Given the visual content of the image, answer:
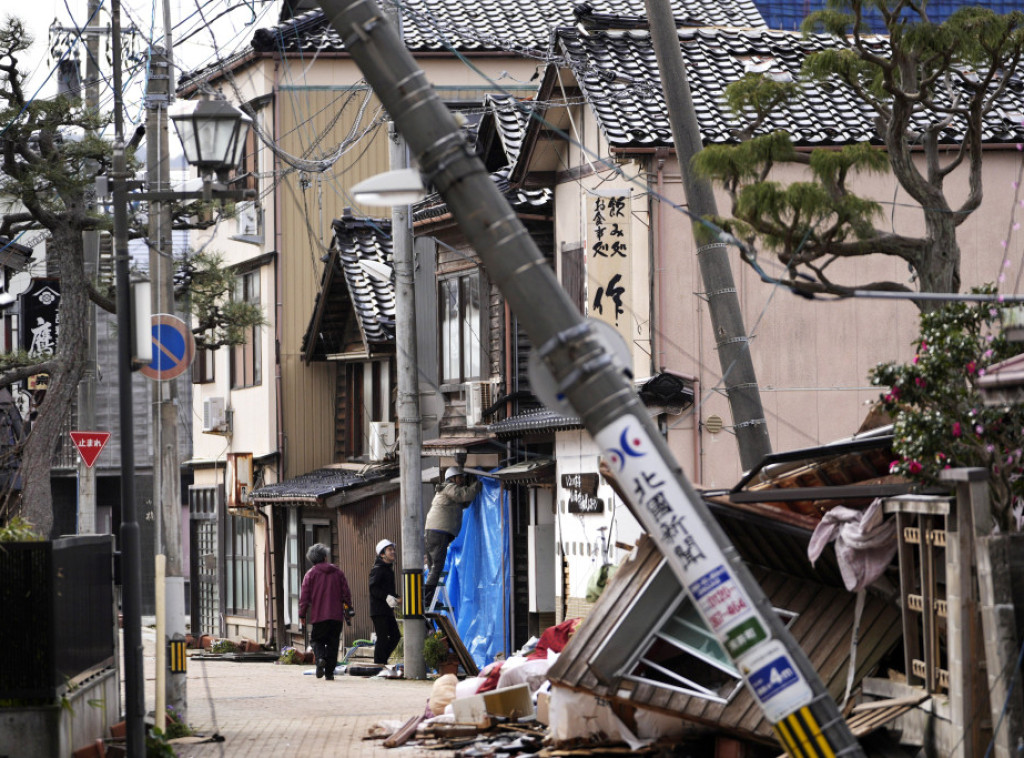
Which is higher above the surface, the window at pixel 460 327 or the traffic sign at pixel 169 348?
the window at pixel 460 327

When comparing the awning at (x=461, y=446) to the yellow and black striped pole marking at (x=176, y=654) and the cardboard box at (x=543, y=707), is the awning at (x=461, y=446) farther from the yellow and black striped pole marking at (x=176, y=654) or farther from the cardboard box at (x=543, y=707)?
the cardboard box at (x=543, y=707)

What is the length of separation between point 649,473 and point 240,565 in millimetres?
30993

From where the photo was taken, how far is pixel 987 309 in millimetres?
10859

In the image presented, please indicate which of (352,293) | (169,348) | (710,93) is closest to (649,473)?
(169,348)

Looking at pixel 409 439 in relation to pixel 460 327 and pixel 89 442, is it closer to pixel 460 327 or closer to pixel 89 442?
pixel 460 327

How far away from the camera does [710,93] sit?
20.8 meters

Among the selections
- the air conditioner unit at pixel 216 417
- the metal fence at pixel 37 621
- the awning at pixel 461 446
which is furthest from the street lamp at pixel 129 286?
the air conditioner unit at pixel 216 417

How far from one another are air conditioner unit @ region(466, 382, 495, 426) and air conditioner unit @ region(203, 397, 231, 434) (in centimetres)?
1282

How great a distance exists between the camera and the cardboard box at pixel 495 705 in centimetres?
1448

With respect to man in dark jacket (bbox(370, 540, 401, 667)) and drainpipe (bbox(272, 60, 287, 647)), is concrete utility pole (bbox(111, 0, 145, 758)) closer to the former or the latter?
man in dark jacket (bbox(370, 540, 401, 667))

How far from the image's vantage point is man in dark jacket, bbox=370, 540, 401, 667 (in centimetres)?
2370

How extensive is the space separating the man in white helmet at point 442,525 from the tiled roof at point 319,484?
3.63 meters

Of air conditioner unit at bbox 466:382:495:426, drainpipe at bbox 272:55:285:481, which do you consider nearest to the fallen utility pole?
air conditioner unit at bbox 466:382:495:426

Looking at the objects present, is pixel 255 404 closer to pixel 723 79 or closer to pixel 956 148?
pixel 723 79
